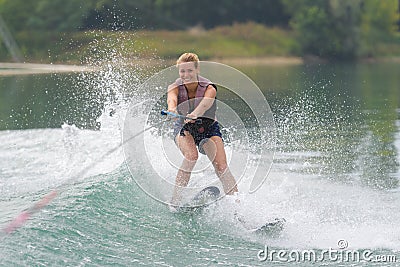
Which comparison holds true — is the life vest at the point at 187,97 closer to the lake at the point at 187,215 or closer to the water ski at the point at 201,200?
the water ski at the point at 201,200

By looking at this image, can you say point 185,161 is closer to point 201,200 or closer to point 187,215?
point 201,200

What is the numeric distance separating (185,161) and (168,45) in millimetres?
21644

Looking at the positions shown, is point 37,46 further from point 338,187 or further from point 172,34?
point 338,187

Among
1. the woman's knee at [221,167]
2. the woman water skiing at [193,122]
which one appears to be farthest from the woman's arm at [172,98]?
the woman's knee at [221,167]

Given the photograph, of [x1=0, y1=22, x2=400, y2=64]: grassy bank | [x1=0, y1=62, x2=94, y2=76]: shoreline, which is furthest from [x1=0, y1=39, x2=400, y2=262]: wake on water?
[x1=0, y1=62, x2=94, y2=76]: shoreline

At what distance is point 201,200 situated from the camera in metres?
6.60

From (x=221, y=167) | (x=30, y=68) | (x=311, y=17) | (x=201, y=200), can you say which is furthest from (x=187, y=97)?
(x=311, y=17)

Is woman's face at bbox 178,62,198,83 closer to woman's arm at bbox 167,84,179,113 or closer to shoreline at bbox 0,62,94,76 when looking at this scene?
woman's arm at bbox 167,84,179,113

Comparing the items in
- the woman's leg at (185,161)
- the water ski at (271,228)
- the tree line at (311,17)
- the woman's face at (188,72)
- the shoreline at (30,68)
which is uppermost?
the tree line at (311,17)

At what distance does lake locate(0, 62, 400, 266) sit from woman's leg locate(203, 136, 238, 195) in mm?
191

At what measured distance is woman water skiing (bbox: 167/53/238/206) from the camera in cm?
650

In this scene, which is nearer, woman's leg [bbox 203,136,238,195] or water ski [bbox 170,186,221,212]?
water ski [bbox 170,186,221,212]

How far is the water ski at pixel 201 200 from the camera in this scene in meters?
6.57

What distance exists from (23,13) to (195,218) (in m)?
26.3
